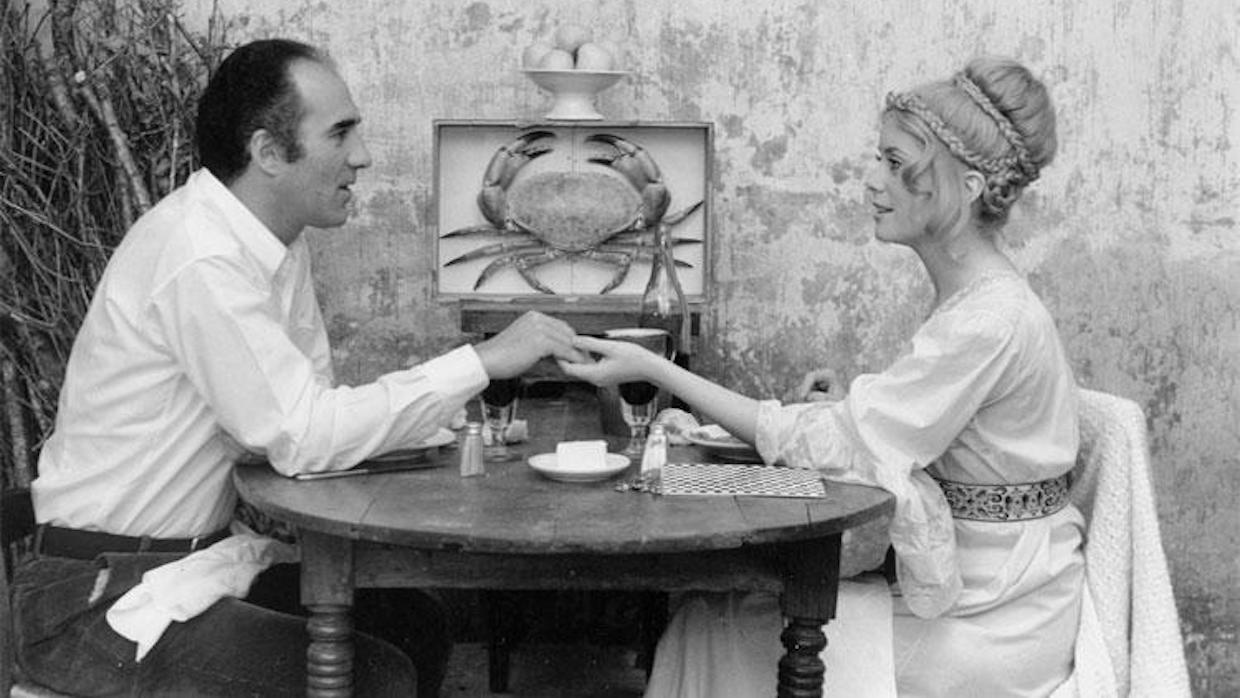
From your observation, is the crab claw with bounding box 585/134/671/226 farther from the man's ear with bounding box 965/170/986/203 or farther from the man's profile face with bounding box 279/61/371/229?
the man's ear with bounding box 965/170/986/203

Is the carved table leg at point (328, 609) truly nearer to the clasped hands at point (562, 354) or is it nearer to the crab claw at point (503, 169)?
the clasped hands at point (562, 354)

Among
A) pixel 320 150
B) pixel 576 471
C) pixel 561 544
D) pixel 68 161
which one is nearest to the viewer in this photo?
pixel 561 544

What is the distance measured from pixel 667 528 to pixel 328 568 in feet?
1.78

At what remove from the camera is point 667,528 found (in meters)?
2.38

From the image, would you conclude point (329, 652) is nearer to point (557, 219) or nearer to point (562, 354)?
point (562, 354)

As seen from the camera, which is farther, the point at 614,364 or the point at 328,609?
the point at 614,364

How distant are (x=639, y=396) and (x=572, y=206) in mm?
1324

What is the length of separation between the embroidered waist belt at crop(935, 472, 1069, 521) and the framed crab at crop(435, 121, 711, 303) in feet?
4.57

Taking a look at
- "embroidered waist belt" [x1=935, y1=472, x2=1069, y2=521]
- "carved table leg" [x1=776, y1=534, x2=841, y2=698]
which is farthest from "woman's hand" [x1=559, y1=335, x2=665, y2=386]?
"embroidered waist belt" [x1=935, y1=472, x2=1069, y2=521]

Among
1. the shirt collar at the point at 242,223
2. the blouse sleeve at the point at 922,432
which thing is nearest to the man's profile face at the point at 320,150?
the shirt collar at the point at 242,223

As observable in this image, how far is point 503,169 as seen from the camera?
4125 mm

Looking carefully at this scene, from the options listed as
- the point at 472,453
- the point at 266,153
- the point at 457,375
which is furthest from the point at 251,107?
the point at 472,453

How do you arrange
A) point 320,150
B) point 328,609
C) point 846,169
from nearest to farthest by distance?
point 328,609
point 320,150
point 846,169

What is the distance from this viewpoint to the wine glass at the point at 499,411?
2893mm
